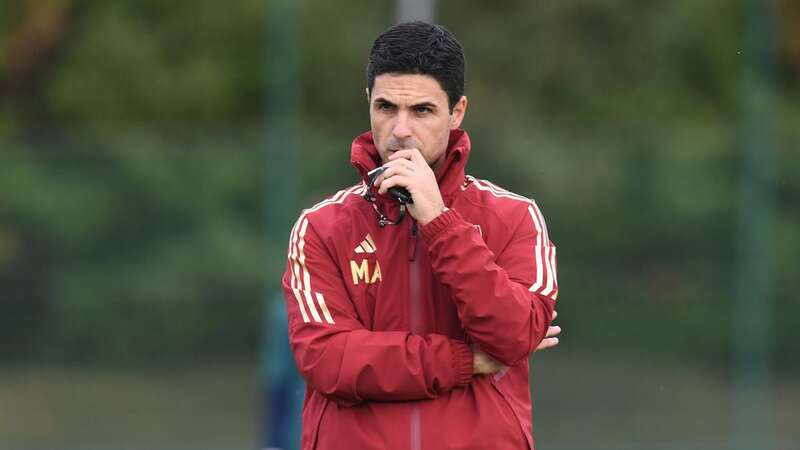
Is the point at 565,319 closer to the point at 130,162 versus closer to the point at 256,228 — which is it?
the point at 256,228

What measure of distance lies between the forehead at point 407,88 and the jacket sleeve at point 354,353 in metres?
0.41

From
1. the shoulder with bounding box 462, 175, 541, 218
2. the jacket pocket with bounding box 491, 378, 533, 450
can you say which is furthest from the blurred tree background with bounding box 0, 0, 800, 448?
the jacket pocket with bounding box 491, 378, 533, 450

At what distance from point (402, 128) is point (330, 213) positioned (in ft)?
0.97

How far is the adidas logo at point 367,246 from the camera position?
2.95 m

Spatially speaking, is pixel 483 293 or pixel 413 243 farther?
pixel 413 243

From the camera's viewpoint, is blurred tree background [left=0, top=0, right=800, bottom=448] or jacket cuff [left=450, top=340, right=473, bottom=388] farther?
blurred tree background [left=0, top=0, right=800, bottom=448]

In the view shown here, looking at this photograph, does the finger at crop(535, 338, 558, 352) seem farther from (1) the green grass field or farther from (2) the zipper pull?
(1) the green grass field

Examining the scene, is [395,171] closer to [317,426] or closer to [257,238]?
[317,426]

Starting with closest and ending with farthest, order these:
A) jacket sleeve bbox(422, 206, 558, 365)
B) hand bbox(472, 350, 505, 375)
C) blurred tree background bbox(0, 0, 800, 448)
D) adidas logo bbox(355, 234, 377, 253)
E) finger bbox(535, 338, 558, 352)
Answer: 1. jacket sleeve bbox(422, 206, 558, 365)
2. hand bbox(472, 350, 505, 375)
3. adidas logo bbox(355, 234, 377, 253)
4. finger bbox(535, 338, 558, 352)
5. blurred tree background bbox(0, 0, 800, 448)

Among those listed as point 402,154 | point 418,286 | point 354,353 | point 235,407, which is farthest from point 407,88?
point 235,407

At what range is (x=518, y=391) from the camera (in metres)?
2.96

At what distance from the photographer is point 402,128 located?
2887 millimetres

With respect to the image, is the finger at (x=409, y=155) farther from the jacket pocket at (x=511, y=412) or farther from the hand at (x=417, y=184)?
the jacket pocket at (x=511, y=412)

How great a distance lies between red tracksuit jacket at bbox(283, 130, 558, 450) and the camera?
277 cm
